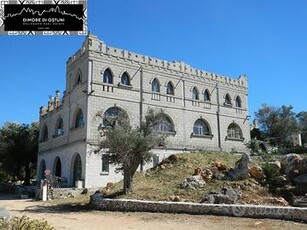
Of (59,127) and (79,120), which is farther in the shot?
(59,127)

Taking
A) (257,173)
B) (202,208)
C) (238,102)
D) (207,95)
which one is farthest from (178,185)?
→ (238,102)

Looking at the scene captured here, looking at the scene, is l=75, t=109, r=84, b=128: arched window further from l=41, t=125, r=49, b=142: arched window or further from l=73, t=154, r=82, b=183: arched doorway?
l=41, t=125, r=49, b=142: arched window

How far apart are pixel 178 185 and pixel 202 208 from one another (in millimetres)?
4929

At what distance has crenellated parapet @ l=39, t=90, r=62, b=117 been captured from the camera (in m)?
36.8

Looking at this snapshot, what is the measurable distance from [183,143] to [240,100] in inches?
419

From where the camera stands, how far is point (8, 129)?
41.8 m

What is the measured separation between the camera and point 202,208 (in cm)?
1538

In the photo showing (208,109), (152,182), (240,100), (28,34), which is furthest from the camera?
(240,100)

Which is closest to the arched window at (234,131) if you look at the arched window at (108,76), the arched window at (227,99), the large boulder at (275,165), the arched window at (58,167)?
the arched window at (227,99)

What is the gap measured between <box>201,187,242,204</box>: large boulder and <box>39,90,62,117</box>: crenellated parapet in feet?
73.5

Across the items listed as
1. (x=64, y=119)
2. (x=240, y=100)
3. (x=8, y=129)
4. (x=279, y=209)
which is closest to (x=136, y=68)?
(x=64, y=119)

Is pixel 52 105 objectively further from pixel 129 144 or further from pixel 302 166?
pixel 302 166

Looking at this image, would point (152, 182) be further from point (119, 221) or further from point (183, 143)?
point (183, 143)

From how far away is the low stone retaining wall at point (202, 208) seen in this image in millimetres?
13320
